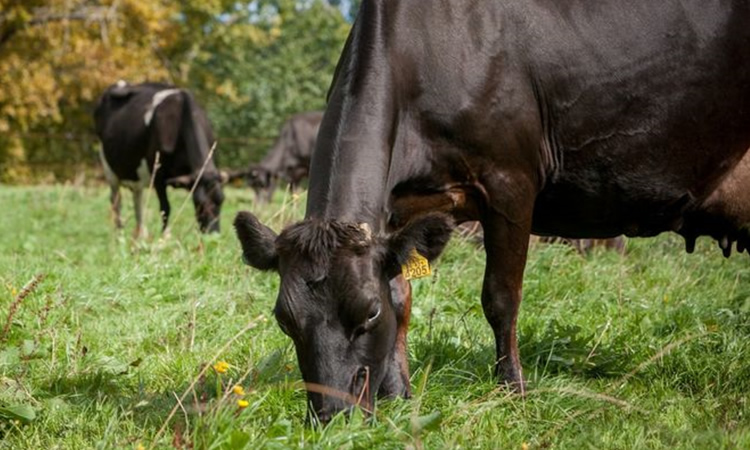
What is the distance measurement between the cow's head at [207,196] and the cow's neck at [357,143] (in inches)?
313

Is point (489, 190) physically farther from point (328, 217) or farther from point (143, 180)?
point (143, 180)

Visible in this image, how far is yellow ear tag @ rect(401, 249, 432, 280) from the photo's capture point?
388 centimetres

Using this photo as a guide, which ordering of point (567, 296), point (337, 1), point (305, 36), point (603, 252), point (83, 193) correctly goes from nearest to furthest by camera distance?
1. point (567, 296)
2. point (603, 252)
3. point (83, 193)
4. point (305, 36)
5. point (337, 1)

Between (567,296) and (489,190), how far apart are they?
6.91 ft

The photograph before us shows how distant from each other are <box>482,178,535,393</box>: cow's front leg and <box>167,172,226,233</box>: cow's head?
25.9 ft

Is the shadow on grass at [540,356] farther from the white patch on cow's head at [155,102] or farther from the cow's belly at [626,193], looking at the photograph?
the white patch on cow's head at [155,102]

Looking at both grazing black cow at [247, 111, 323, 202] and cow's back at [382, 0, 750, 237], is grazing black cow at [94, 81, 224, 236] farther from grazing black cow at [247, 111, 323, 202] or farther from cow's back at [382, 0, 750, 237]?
grazing black cow at [247, 111, 323, 202]

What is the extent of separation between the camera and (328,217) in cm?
384

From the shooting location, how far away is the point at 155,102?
45.4 ft

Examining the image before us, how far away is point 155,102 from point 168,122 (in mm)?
710

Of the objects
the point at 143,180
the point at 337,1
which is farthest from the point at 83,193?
the point at 337,1

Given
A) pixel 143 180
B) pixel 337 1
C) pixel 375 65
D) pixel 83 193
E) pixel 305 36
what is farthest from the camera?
pixel 337 1

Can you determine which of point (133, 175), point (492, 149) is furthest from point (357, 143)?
point (133, 175)

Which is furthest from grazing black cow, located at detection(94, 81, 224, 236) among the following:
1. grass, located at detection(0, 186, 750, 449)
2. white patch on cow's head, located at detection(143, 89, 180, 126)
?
grass, located at detection(0, 186, 750, 449)
